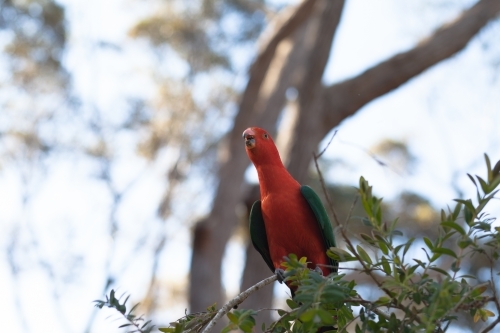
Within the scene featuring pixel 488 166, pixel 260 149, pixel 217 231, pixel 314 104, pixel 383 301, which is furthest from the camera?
pixel 217 231

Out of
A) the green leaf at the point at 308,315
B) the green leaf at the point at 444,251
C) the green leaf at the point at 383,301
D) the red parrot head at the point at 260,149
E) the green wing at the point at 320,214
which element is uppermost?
the red parrot head at the point at 260,149

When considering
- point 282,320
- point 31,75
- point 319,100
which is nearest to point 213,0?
point 31,75

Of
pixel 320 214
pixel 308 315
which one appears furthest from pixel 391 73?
pixel 308 315

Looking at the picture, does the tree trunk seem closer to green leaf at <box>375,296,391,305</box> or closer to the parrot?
the parrot

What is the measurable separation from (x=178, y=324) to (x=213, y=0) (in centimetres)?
1887

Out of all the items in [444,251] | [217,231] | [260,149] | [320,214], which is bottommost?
[444,251]

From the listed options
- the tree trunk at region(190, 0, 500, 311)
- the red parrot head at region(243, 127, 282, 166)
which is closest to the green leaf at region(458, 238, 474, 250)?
the red parrot head at region(243, 127, 282, 166)

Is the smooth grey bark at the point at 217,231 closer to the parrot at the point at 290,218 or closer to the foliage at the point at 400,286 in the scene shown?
the parrot at the point at 290,218

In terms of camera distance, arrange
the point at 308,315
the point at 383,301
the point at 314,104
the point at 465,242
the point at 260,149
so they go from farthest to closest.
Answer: the point at 314,104 < the point at 260,149 < the point at 383,301 < the point at 465,242 < the point at 308,315

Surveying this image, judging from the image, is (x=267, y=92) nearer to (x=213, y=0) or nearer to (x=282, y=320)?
(x=282, y=320)

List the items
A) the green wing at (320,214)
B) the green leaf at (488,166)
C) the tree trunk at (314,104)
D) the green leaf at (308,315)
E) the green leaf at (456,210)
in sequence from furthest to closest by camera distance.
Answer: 1. the tree trunk at (314,104)
2. the green wing at (320,214)
3. the green leaf at (456,210)
4. the green leaf at (488,166)
5. the green leaf at (308,315)

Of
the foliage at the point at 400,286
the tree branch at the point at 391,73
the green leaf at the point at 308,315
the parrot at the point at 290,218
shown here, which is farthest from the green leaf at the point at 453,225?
the tree branch at the point at 391,73

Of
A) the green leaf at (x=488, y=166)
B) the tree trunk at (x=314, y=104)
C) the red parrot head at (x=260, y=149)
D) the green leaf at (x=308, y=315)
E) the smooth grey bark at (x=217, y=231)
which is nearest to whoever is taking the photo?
the green leaf at (x=308, y=315)

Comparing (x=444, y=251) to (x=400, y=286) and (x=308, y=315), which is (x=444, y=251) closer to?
(x=400, y=286)
